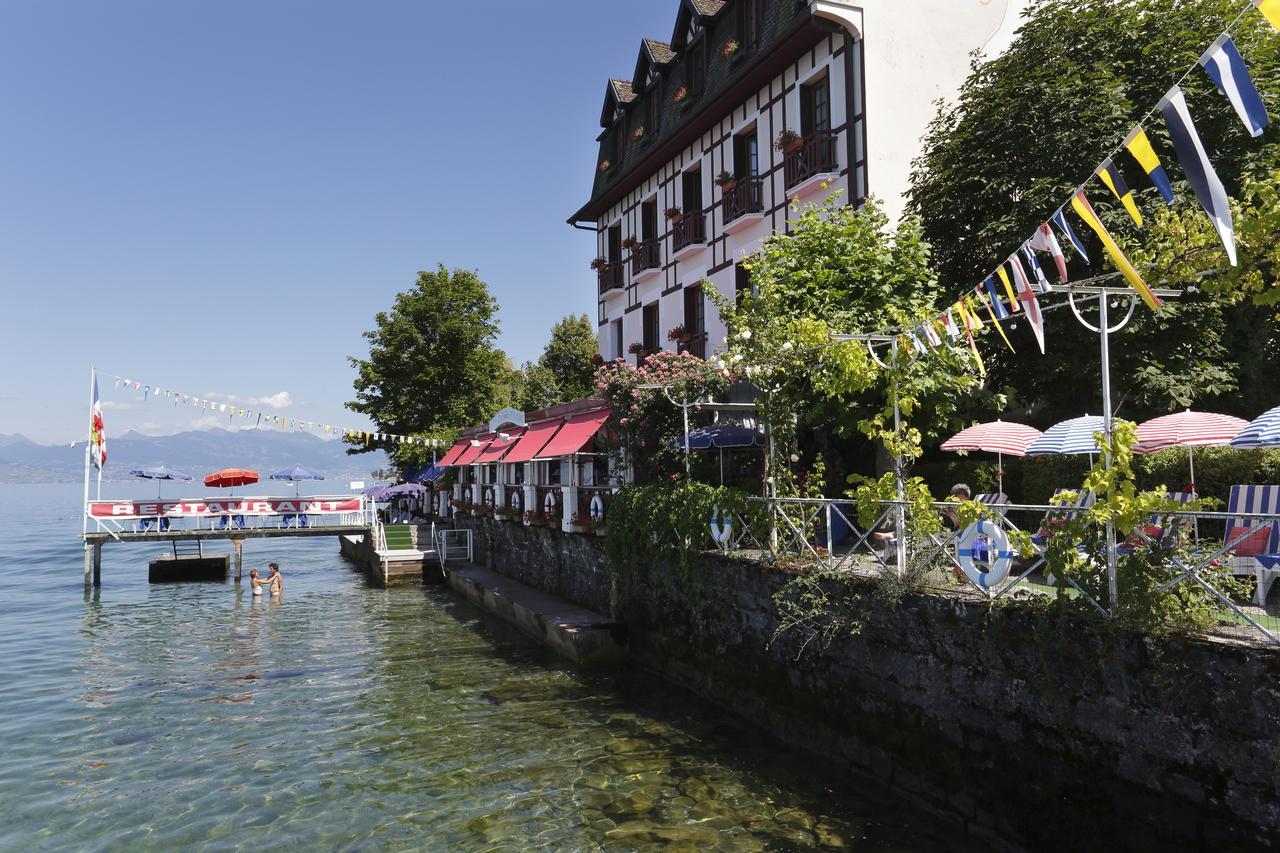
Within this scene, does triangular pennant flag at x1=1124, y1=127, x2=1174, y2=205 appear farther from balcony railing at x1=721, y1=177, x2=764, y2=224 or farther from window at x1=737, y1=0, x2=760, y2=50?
window at x1=737, y1=0, x2=760, y2=50

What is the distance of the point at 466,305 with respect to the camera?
40688mm

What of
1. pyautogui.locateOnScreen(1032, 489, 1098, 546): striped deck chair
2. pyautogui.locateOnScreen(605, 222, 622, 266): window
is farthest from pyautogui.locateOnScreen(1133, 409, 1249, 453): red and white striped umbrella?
pyautogui.locateOnScreen(605, 222, 622, 266): window

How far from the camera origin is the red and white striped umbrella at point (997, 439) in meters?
14.5

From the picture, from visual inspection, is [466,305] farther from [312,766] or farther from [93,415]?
[312,766]

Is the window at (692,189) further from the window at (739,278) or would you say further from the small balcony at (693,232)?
the window at (739,278)

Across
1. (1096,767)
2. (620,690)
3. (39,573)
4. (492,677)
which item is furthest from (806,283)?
(39,573)

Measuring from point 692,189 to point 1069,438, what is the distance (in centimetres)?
1432

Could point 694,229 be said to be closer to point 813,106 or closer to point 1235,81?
point 813,106

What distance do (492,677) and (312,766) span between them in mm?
4661

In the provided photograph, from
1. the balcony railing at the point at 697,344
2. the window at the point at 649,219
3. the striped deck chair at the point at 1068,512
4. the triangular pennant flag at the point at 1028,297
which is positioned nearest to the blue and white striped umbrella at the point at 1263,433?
the striped deck chair at the point at 1068,512

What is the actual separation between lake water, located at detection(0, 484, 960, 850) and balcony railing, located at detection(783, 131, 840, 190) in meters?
11.1

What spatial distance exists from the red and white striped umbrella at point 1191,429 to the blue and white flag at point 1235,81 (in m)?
6.99

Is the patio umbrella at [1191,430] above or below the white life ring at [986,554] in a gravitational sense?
above

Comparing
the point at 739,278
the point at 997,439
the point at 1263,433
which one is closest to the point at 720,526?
the point at 997,439
